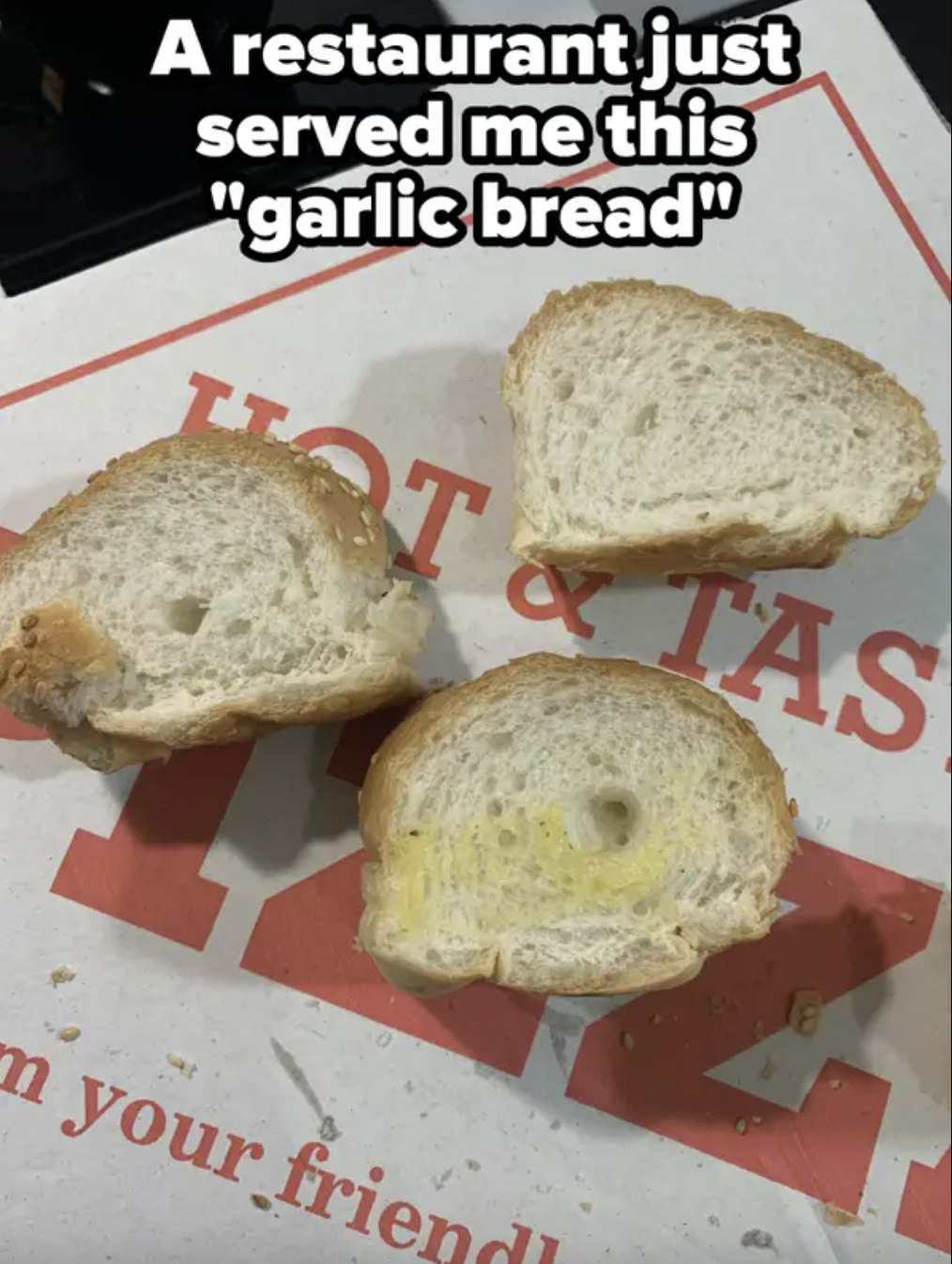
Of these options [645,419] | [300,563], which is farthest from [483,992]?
[645,419]

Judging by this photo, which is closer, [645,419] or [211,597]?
[211,597]

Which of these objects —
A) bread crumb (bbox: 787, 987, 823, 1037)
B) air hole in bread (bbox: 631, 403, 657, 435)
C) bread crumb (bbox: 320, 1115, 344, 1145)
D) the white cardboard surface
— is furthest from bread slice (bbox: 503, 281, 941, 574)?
bread crumb (bbox: 320, 1115, 344, 1145)

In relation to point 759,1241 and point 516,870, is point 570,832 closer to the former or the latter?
point 516,870

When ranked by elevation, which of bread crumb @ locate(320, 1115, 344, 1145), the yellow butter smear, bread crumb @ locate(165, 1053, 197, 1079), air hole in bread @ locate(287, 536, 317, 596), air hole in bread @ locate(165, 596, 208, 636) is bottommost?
bread crumb @ locate(320, 1115, 344, 1145)

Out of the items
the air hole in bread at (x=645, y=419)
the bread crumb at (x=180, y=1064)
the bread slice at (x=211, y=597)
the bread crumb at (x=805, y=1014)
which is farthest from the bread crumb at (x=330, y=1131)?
the air hole in bread at (x=645, y=419)

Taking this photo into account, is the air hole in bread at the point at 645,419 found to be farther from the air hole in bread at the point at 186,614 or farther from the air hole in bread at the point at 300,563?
the air hole in bread at the point at 186,614

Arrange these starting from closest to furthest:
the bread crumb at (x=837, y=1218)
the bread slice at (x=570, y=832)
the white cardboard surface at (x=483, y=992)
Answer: the bread slice at (x=570, y=832) → the white cardboard surface at (x=483, y=992) → the bread crumb at (x=837, y=1218)

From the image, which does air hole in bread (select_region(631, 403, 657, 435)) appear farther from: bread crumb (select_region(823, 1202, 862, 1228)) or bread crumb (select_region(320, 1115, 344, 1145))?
bread crumb (select_region(823, 1202, 862, 1228))
